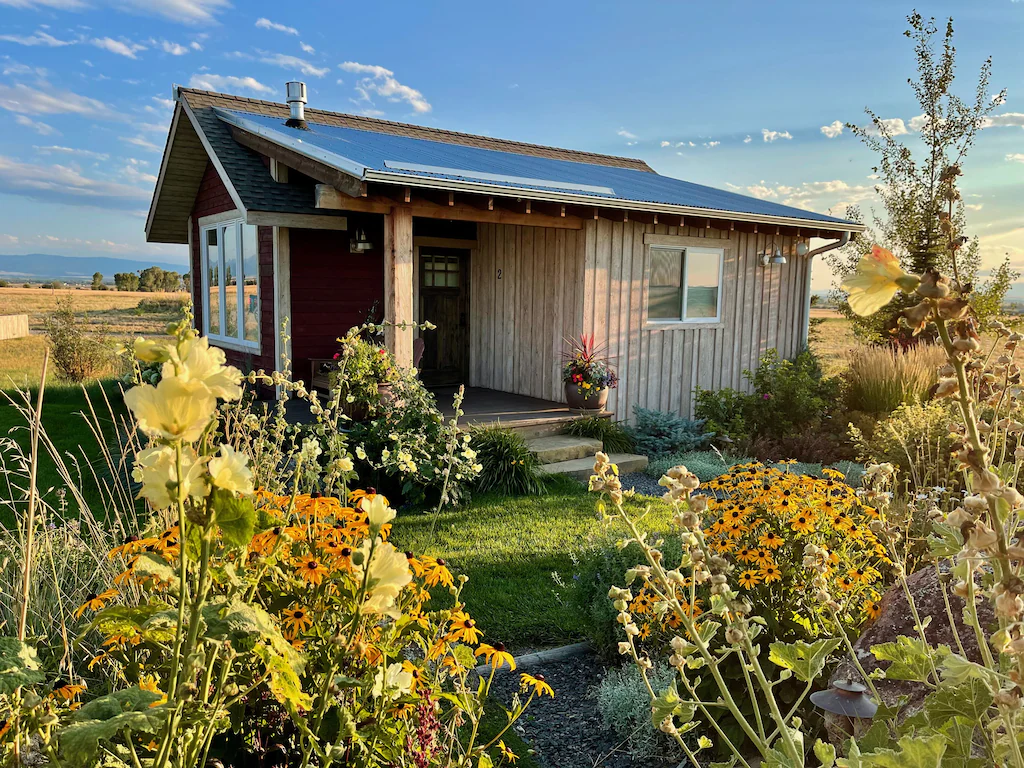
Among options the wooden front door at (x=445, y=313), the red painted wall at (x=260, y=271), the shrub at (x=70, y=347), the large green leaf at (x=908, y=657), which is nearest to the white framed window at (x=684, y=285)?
the wooden front door at (x=445, y=313)

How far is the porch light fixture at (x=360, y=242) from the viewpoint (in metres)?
9.51

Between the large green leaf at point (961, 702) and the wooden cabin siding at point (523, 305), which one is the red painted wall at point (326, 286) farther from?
the large green leaf at point (961, 702)

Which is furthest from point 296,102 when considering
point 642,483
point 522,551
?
point 522,551

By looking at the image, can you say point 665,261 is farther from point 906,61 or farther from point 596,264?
point 906,61

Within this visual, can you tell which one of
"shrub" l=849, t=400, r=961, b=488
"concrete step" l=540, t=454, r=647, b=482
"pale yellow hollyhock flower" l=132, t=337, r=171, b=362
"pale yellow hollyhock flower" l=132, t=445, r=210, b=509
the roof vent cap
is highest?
the roof vent cap

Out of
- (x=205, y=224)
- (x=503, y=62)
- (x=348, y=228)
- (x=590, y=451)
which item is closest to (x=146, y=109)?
(x=205, y=224)

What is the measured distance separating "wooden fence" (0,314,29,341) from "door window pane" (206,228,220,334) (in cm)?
857

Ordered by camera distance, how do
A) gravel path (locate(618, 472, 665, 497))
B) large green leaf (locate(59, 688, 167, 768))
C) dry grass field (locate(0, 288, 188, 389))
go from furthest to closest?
dry grass field (locate(0, 288, 188, 389))
gravel path (locate(618, 472, 665, 497))
large green leaf (locate(59, 688, 167, 768))

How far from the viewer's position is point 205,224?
1127cm

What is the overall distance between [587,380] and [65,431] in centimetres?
652

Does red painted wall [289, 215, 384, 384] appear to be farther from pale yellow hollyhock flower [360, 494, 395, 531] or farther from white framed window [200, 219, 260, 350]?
pale yellow hollyhock flower [360, 494, 395, 531]

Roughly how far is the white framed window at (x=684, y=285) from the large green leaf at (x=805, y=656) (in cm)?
861

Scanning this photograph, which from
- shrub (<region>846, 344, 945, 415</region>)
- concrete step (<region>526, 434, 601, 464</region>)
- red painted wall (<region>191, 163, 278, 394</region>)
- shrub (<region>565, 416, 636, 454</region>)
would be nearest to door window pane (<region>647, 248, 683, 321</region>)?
shrub (<region>565, 416, 636, 454</region>)

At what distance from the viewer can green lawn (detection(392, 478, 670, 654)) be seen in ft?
13.4
